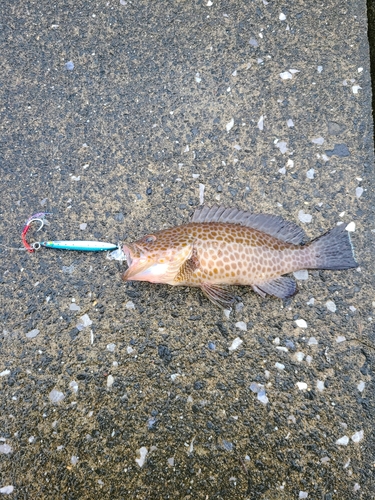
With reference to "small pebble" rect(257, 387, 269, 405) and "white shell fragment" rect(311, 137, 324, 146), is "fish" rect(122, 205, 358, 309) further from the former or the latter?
"white shell fragment" rect(311, 137, 324, 146)

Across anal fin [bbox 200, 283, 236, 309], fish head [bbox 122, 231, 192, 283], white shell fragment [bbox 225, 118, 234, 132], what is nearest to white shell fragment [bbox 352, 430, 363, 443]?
anal fin [bbox 200, 283, 236, 309]

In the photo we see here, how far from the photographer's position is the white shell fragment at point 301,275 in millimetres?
3275

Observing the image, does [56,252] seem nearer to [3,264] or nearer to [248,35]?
[3,264]

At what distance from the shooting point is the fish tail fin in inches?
125

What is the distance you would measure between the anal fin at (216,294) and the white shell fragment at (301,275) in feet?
1.80

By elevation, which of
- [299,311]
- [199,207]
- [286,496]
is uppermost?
[199,207]

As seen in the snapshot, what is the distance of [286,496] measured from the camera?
9.52ft

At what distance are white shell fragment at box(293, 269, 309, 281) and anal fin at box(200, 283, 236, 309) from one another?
55 cm

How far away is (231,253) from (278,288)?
44 cm

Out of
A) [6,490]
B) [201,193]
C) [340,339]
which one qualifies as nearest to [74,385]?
[6,490]

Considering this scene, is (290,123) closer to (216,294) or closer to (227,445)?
(216,294)

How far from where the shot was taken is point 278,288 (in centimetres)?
314

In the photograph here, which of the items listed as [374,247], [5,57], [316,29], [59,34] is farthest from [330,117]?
[5,57]

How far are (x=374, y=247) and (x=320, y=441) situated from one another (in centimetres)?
147
